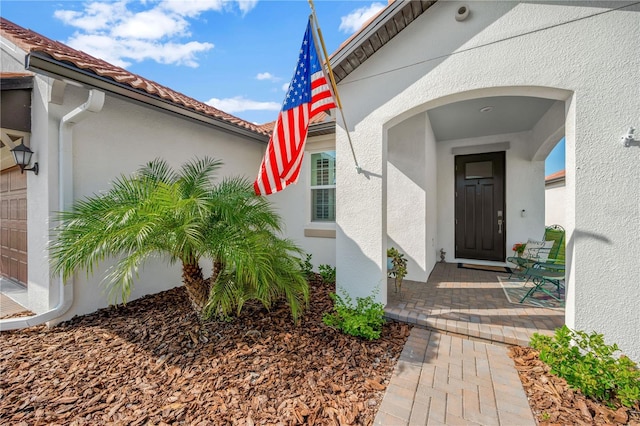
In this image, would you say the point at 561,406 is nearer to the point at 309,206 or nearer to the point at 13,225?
the point at 309,206

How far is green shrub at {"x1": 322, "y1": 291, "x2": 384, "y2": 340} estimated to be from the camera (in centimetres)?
357

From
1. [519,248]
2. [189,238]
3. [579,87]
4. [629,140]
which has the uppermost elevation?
[579,87]

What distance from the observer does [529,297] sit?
4812mm

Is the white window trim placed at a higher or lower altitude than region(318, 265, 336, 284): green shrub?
higher

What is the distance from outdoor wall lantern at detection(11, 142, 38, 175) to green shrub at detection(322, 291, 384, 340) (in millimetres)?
5218

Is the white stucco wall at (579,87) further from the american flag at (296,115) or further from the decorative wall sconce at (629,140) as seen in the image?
the american flag at (296,115)

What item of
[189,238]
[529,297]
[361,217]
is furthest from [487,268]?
[189,238]

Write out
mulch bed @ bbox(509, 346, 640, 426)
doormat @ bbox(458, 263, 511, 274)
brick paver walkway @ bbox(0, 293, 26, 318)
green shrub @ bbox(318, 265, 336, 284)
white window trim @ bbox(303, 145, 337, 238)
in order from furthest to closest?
1. doormat @ bbox(458, 263, 511, 274)
2. white window trim @ bbox(303, 145, 337, 238)
3. green shrub @ bbox(318, 265, 336, 284)
4. brick paver walkway @ bbox(0, 293, 26, 318)
5. mulch bed @ bbox(509, 346, 640, 426)

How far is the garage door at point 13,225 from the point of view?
508 cm

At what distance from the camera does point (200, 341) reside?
344cm

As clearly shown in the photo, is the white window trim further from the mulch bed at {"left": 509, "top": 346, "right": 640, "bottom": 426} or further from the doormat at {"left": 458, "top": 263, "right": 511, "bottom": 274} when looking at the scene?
the mulch bed at {"left": 509, "top": 346, "right": 640, "bottom": 426}

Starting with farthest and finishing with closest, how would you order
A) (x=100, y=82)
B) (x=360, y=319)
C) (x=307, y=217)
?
(x=307, y=217), (x=100, y=82), (x=360, y=319)

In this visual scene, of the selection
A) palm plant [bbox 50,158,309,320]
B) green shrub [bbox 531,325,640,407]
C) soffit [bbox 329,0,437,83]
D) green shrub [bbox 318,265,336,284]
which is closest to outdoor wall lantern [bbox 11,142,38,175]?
palm plant [bbox 50,158,309,320]

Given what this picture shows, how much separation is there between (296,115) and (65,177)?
3.75m
